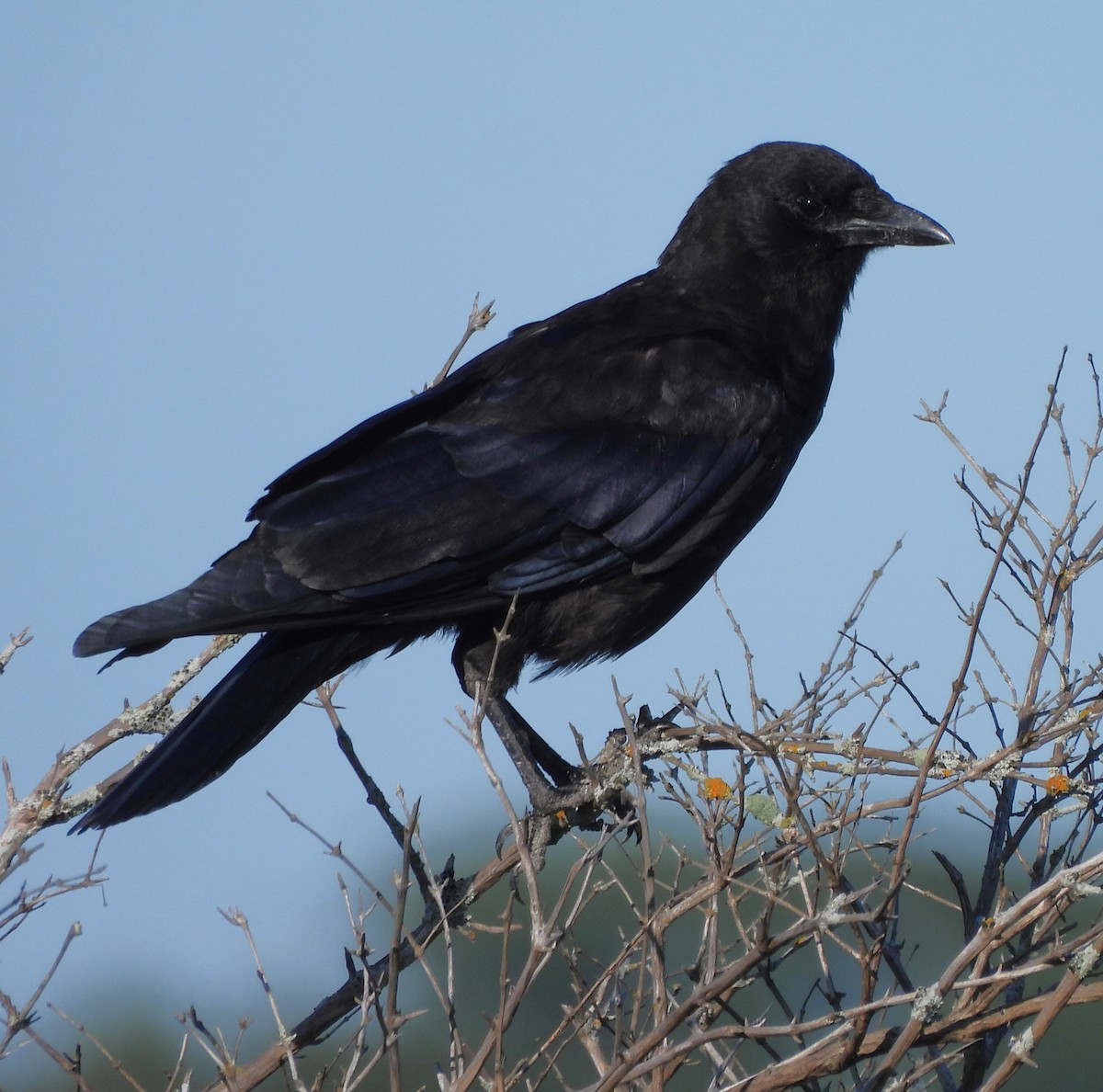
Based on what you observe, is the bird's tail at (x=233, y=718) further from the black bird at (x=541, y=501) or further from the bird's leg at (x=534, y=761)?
the bird's leg at (x=534, y=761)

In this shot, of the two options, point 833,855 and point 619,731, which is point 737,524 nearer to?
point 619,731

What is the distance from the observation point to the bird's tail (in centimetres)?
442

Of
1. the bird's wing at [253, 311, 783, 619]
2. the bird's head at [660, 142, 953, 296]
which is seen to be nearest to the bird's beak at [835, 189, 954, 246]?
the bird's head at [660, 142, 953, 296]

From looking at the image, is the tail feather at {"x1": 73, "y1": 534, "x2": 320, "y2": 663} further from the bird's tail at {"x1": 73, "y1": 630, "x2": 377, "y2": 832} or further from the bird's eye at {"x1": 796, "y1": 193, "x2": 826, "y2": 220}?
the bird's eye at {"x1": 796, "y1": 193, "x2": 826, "y2": 220}

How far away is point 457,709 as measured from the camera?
12.0ft

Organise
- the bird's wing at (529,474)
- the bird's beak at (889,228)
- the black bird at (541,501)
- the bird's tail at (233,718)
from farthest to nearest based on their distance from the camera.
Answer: the bird's beak at (889,228)
the bird's wing at (529,474)
the black bird at (541,501)
the bird's tail at (233,718)

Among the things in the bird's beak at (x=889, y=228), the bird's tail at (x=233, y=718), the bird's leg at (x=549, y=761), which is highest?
the bird's beak at (x=889, y=228)

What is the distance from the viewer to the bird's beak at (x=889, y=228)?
633 cm

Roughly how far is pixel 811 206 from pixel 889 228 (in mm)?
349

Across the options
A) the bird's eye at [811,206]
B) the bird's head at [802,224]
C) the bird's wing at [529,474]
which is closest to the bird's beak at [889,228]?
the bird's head at [802,224]

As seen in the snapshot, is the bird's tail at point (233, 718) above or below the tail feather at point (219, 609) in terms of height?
below

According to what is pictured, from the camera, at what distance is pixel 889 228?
6332mm

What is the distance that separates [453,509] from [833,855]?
2.22 m

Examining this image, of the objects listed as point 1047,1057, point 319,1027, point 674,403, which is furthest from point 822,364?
point 1047,1057
